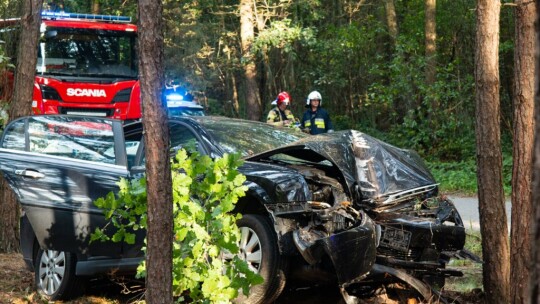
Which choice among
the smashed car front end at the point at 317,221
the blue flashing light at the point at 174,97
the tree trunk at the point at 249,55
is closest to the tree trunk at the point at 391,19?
the tree trunk at the point at 249,55

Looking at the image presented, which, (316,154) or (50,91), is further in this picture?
(50,91)

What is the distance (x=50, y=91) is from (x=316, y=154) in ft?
33.1

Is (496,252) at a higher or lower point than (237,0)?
lower

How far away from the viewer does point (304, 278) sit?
696cm

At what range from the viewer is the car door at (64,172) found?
7105 millimetres

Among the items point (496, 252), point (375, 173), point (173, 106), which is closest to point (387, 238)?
point (375, 173)

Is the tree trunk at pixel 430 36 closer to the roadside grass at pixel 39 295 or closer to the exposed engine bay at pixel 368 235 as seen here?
the roadside grass at pixel 39 295

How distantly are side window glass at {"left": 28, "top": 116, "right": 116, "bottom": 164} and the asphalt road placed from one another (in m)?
5.77

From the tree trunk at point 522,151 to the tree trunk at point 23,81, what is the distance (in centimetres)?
567

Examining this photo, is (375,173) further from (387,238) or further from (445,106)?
(445,106)

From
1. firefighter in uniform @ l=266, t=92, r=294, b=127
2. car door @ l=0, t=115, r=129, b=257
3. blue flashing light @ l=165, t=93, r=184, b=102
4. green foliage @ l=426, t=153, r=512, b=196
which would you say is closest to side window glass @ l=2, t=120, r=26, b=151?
car door @ l=0, t=115, r=129, b=257

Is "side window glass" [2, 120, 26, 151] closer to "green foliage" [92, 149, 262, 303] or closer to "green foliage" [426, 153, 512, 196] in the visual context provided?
"green foliage" [92, 149, 262, 303]

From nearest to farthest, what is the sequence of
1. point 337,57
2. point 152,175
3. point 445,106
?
point 152,175 < point 445,106 < point 337,57

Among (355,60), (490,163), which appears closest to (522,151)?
(490,163)
